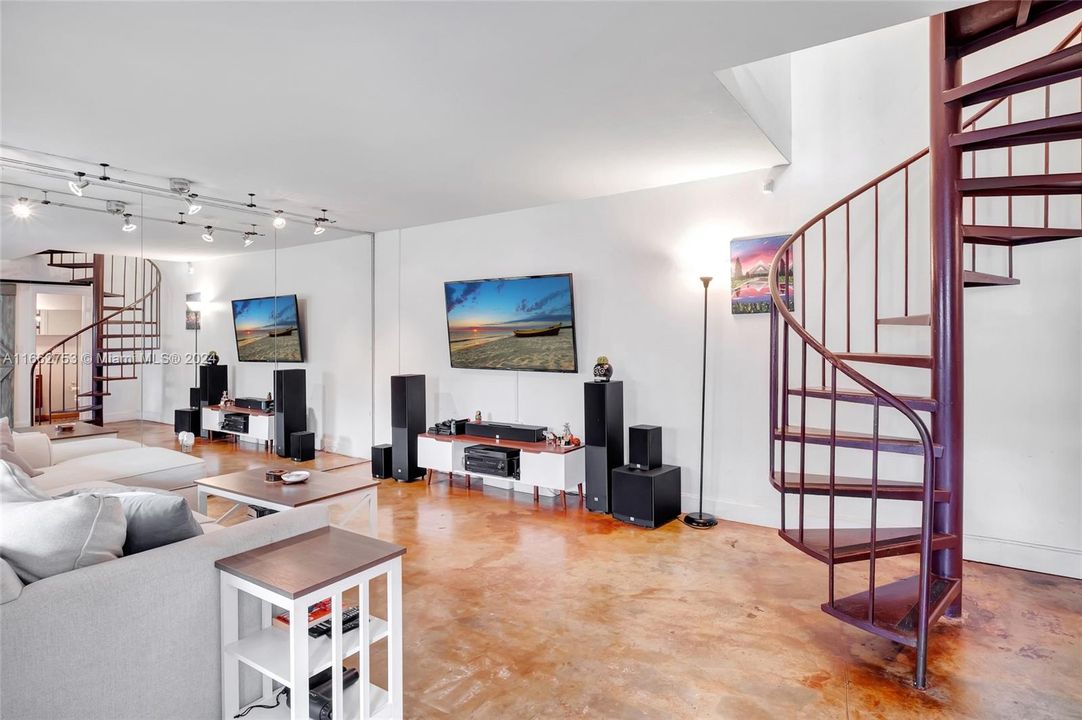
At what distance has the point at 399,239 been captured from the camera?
6414 millimetres

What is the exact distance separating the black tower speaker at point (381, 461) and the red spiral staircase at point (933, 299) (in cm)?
396

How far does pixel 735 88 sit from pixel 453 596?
302 centimetres

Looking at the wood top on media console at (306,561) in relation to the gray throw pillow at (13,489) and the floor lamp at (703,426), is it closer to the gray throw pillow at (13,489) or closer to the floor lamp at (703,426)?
the gray throw pillow at (13,489)

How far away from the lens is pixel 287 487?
3484mm

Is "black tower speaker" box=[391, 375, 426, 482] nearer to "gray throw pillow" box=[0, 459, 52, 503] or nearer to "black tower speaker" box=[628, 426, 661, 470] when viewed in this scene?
"black tower speaker" box=[628, 426, 661, 470]

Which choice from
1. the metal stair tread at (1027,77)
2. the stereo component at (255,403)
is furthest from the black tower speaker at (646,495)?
the stereo component at (255,403)

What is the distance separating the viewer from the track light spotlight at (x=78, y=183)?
152 inches

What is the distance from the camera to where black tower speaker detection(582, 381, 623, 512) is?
4641 mm

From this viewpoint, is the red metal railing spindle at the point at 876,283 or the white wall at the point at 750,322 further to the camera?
the red metal railing spindle at the point at 876,283

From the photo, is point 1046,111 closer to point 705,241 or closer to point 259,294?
point 705,241

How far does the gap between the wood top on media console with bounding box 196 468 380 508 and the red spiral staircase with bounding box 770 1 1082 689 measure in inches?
97.0

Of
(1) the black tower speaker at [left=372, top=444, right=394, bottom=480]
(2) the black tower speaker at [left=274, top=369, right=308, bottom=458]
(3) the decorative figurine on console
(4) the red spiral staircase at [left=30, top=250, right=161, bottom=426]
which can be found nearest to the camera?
(4) the red spiral staircase at [left=30, top=250, right=161, bottom=426]

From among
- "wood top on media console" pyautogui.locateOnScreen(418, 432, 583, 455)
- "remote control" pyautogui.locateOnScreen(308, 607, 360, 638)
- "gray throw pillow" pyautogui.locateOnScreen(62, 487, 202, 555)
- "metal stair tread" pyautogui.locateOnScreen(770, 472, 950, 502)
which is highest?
"gray throw pillow" pyautogui.locateOnScreen(62, 487, 202, 555)

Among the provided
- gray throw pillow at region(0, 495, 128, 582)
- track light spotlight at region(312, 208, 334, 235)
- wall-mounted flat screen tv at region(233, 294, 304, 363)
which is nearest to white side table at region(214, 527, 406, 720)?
gray throw pillow at region(0, 495, 128, 582)
